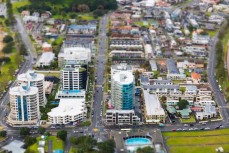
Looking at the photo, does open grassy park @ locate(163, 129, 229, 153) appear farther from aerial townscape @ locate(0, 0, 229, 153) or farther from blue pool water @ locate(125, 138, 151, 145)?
blue pool water @ locate(125, 138, 151, 145)

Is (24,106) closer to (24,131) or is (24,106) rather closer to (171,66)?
(24,131)

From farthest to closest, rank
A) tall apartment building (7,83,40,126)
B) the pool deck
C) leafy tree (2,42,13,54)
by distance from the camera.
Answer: leafy tree (2,42,13,54) < tall apartment building (7,83,40,126) < the pool deck

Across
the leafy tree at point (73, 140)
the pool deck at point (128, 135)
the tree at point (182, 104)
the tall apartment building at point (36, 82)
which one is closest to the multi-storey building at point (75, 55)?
the tall apartment building at point (36, 82)

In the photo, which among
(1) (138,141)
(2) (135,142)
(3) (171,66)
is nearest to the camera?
(2) (135,142)

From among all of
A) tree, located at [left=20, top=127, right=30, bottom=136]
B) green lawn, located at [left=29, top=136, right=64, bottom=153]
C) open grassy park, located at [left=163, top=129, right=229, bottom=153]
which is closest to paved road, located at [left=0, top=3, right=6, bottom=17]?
tree, located at [left=20, top=127, right=30, bottom=136]

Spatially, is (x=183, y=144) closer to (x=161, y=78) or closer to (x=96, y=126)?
(x=96, y=126)

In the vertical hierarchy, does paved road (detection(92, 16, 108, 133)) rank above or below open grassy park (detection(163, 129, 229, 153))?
above

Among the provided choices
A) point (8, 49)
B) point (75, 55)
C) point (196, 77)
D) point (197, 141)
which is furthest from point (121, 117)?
point (8, 49)
